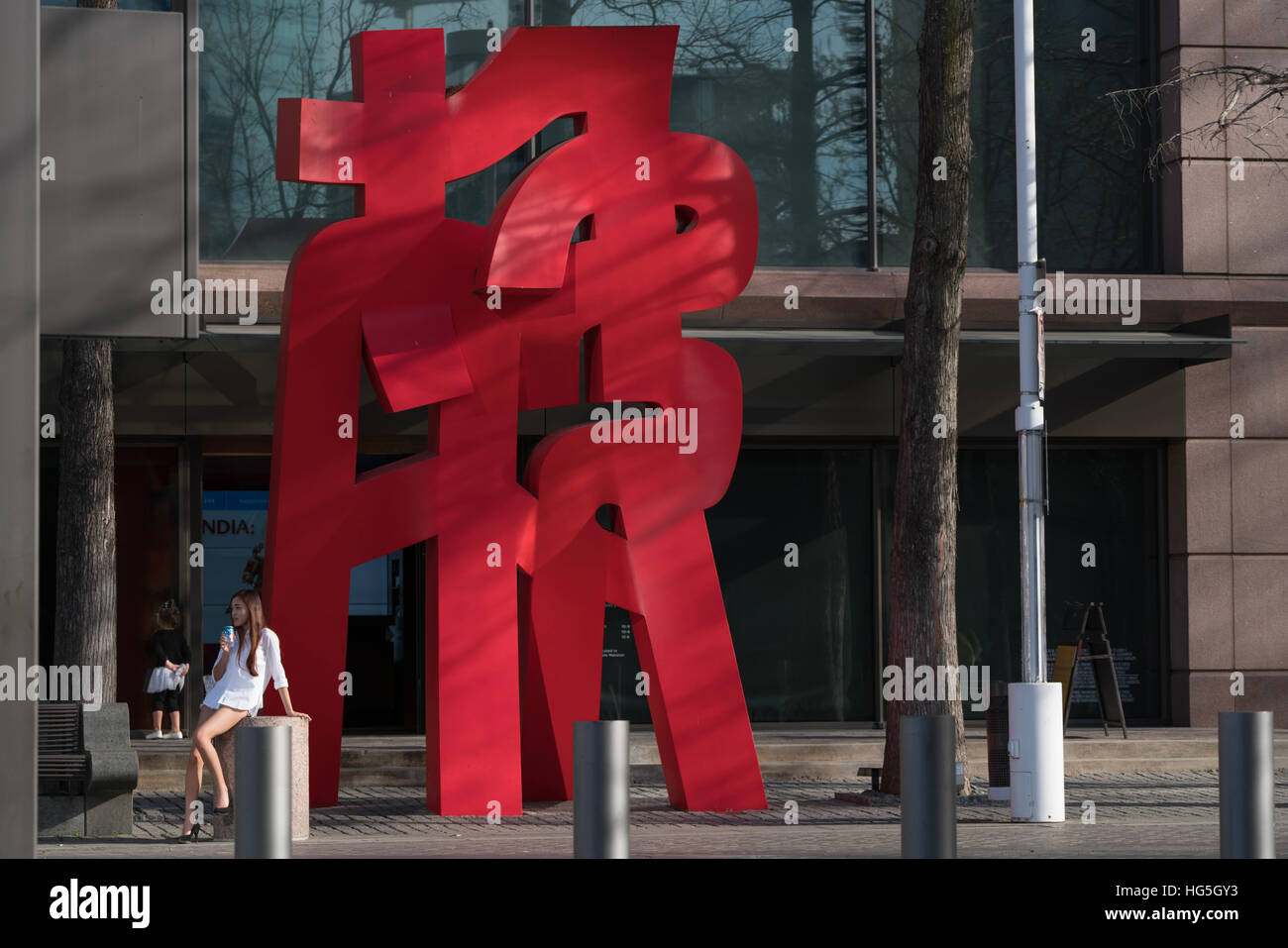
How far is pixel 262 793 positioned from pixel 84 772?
5.49 m

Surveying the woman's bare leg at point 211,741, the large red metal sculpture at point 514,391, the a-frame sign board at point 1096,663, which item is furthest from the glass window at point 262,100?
the a-frame sign board at point 1096,663

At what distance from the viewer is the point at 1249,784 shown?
789 cm

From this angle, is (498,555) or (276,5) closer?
(498,555)

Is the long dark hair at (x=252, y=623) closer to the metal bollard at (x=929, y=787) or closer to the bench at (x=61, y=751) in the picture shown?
the bench at (x=61, y=751)

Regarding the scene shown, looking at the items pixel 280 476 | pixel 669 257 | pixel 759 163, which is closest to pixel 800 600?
pixel 759 163

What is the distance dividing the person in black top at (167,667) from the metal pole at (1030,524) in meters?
8.56

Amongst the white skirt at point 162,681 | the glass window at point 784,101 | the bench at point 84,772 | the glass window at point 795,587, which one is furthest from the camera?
the glass window at point 784,101

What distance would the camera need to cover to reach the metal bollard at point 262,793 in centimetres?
629

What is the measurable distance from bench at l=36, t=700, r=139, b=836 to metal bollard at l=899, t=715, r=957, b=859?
20.2ft

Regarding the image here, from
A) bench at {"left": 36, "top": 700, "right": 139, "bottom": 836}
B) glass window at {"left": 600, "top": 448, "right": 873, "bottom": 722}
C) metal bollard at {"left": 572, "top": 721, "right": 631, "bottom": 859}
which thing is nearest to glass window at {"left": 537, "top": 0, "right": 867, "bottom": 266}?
glass window at {"left": 600, "top": 448, "right": 873, "bottom": 722}

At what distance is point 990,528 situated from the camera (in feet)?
60.5

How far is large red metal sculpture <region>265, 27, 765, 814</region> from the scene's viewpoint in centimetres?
1209
